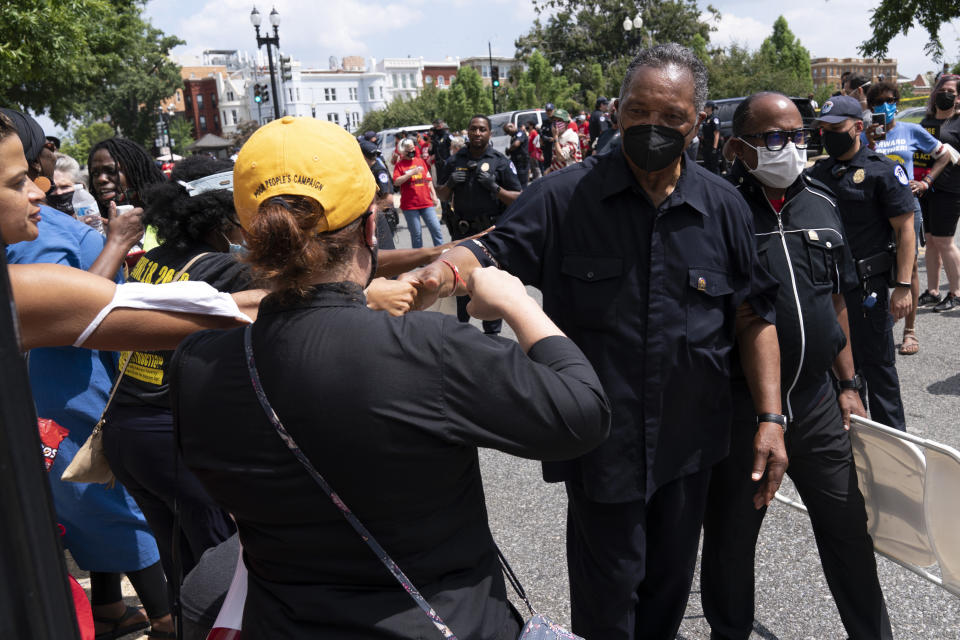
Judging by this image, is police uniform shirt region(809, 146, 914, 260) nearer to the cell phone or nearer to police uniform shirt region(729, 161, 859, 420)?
police uniform shirt region(729, 161, 859, 420)

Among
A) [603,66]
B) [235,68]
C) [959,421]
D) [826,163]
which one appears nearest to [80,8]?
[826,163]

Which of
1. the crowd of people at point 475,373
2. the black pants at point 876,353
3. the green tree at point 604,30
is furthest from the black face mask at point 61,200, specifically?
the green tree at point 604,30

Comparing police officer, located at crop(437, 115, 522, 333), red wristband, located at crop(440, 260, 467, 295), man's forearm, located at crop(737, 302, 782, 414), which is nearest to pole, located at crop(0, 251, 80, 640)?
red wristband, located at crop(440, 260, 467, 295)

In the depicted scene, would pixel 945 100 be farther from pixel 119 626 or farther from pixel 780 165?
pixel 119 626

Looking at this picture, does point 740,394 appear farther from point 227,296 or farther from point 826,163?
point 826,163

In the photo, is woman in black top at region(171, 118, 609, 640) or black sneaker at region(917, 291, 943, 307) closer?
woman in black top at region(171, 118, 609, 640)

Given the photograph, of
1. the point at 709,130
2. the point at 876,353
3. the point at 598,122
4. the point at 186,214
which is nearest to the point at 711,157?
the point at 709,130

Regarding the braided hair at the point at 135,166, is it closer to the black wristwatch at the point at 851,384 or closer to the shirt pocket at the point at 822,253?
the shirt pocket at the point at 822,253

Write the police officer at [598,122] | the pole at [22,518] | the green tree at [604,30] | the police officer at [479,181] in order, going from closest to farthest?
the pole at [22,518]
the police officer at [479,181]
the police officer at [598,122]
the green tree at [604,30]

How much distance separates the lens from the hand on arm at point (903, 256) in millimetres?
4445

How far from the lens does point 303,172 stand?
1431mm

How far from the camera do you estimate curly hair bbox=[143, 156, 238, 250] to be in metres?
2.90

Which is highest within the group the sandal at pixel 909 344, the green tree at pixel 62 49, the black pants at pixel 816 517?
the green tree at pixel 62 49

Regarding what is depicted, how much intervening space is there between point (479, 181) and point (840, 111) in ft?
16.7
